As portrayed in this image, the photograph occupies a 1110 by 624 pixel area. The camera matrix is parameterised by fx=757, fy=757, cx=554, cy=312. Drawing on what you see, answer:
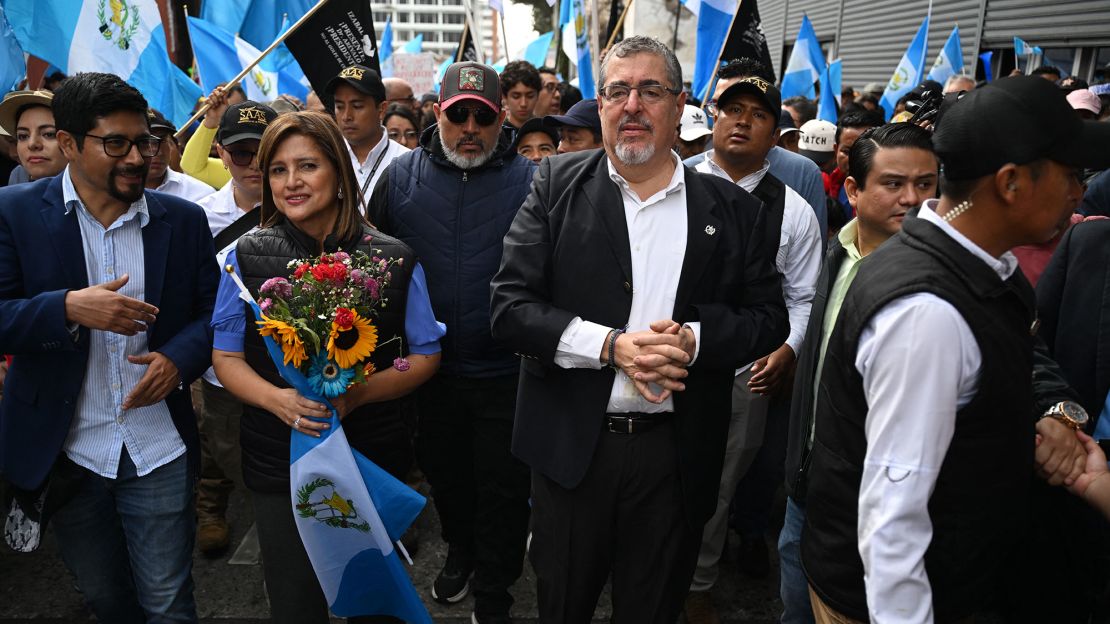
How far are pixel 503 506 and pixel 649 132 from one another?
195cm

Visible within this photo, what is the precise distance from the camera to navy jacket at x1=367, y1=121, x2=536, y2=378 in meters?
3.57

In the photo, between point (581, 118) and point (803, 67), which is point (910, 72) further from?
point (581, 118)

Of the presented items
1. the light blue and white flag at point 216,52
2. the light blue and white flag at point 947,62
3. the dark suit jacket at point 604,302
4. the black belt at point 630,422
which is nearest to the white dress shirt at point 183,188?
the light blue and white flag at point 216,52

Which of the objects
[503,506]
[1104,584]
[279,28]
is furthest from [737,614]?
[279,28]

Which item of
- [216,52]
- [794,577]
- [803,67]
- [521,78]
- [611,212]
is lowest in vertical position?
[794,577]

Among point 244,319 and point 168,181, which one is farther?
point 168,181

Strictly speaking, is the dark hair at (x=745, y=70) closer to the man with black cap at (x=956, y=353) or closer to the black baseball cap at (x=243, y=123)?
the black baseball cap at (x=243, y=123)

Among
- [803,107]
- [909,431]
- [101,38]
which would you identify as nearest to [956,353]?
[909,431]

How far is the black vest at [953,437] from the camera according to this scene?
5.60ft

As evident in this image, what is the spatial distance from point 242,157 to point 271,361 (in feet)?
5.49

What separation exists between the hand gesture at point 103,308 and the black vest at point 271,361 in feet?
1.23

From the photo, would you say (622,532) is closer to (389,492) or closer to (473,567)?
(389,492)

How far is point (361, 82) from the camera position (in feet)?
16.0

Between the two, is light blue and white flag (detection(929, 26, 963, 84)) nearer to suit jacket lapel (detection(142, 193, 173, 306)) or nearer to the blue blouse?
the blue blouse
